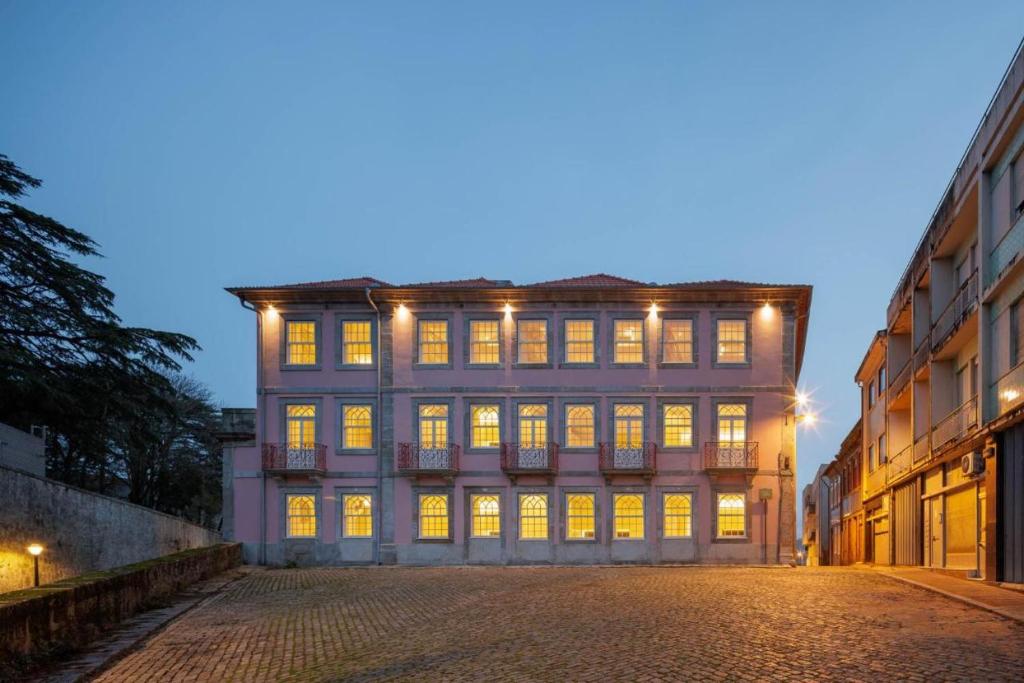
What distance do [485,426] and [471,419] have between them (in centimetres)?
54

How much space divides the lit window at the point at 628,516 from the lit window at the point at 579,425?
85.7 inches

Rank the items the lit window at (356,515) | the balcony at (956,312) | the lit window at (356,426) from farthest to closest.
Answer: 1. the lit window at (356,426)
2. the lit window at (356,515)
3. the balcony at (956,312)

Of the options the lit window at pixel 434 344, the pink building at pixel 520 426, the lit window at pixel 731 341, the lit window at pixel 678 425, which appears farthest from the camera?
the lit window at pixel 434 344

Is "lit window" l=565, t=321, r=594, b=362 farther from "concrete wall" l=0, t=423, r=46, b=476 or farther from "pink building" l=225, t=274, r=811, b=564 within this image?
"concrete wall" l=0, t=423, r=46, b=476

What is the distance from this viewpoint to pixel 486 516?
29141 mm

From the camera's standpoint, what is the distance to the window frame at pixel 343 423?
2953 centimetres

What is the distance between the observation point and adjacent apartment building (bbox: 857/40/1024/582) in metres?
15.5

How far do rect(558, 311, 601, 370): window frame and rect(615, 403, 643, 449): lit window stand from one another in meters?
1.73

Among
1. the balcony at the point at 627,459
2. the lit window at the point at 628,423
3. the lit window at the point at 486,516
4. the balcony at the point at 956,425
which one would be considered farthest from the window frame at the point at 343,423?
the balcony at the point at 956,425

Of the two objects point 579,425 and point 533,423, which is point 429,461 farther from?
point 579,425

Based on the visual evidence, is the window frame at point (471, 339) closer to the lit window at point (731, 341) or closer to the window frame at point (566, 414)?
the window frame at point (566, 414)

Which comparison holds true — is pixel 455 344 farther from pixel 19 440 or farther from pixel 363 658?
pixel 363 658

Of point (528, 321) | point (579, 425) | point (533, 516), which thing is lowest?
point (533, 516)

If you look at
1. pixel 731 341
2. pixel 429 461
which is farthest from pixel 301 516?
pixel 731 341
